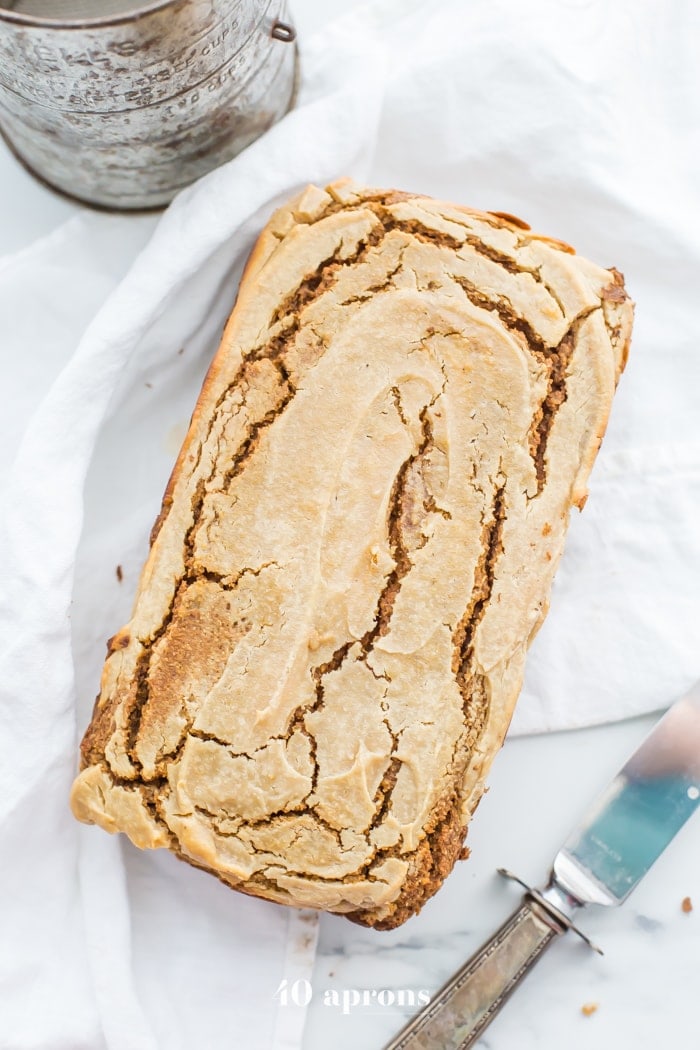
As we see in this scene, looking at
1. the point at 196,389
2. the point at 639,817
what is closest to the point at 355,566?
the point at 196,389

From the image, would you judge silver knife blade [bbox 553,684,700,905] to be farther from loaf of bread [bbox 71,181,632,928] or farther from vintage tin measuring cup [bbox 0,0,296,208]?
vintage tin measuring cup [bbox 0,0,296,208]

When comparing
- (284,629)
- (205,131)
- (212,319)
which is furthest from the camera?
(212,319)

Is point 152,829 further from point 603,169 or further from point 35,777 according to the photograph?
point 603,169

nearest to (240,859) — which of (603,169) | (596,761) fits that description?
(596,761)

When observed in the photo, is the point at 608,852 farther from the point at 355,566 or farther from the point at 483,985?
the point at 355,566

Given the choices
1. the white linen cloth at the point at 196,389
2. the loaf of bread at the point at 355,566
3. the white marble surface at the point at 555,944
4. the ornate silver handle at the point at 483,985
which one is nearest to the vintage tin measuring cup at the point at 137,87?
the white linen cloth at the point at 196,389

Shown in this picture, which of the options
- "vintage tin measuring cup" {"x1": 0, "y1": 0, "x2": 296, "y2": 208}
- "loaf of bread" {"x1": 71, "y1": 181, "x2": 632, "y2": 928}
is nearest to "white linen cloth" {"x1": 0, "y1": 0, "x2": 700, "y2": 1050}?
"vintage tin measuring cup" {"x1": 0, "y1": 0, "x2": 296, "y2": 208}
